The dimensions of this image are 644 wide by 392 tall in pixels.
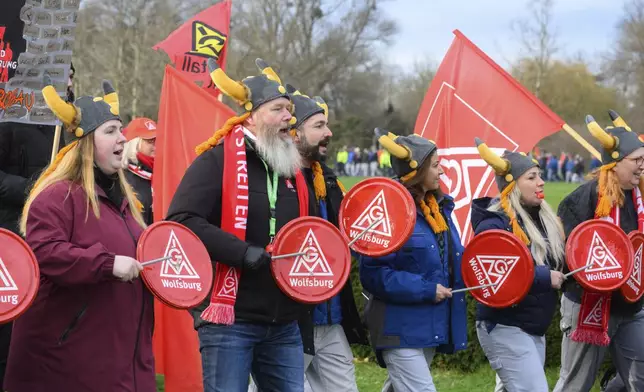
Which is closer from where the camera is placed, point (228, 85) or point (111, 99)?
point (111, 99)

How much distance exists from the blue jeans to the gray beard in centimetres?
72

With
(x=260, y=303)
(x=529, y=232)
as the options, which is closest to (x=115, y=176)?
(x=260, y=303)

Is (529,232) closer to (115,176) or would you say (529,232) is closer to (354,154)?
(115,176)

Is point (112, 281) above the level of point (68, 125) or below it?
below

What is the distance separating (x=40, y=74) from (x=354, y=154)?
48.8 metres

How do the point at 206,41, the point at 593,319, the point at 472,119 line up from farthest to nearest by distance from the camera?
1. the point at 206,41
2. the point at 472,119
3. the point at 593,319

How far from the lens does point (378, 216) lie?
515 centimetres

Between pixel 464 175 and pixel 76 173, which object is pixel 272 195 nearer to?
pixel 76 173

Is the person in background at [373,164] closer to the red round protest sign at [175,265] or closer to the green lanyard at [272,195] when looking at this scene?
the green lanyard at [272,195]

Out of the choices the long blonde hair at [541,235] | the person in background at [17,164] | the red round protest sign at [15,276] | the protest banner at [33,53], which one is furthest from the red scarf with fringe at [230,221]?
the long blonde hair at [541,235]

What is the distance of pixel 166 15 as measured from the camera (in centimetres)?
4234

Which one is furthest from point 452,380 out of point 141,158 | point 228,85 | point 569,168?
point 569,168

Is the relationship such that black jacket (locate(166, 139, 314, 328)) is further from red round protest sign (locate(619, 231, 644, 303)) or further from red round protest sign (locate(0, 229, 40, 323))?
red round protest sign (locate(619, 231, 644, 303))

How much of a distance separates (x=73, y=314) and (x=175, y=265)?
470 mm
